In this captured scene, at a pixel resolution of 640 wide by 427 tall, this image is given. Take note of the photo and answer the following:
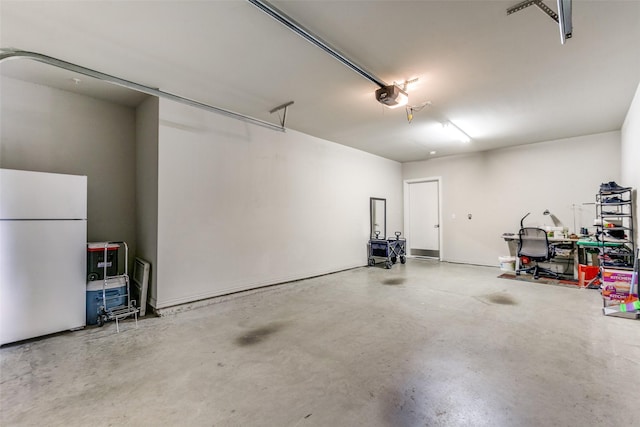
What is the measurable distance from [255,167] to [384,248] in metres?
3.61

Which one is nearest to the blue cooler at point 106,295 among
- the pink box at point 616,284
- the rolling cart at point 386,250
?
the rolling cart at point 386,250

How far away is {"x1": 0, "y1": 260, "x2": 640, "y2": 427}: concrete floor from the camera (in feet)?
5.74

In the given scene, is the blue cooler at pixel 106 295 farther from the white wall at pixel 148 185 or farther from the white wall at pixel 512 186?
the white wall at pixel 512 186

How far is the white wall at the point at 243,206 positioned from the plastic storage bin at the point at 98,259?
0.53m

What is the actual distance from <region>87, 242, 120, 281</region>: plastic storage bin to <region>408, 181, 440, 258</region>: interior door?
6936 mm

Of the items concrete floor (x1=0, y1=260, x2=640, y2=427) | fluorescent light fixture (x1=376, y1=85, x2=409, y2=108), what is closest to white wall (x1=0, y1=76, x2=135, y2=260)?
concrete floor (x1=0, y1=260, x2=640, y2=427)

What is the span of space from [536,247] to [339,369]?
16.6 feet

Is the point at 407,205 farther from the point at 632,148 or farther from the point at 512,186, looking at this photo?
the point at 632,148

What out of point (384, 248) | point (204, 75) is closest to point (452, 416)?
point (204, 75)

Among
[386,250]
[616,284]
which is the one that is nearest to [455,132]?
[386,250]

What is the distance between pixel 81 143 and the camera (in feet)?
12.2

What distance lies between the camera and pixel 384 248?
6.52 m

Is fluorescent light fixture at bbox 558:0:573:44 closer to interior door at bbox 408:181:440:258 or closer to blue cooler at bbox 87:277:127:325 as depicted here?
blue cooler at bbox 87:277:127:325

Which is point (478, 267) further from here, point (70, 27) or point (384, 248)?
point (70, 27)
